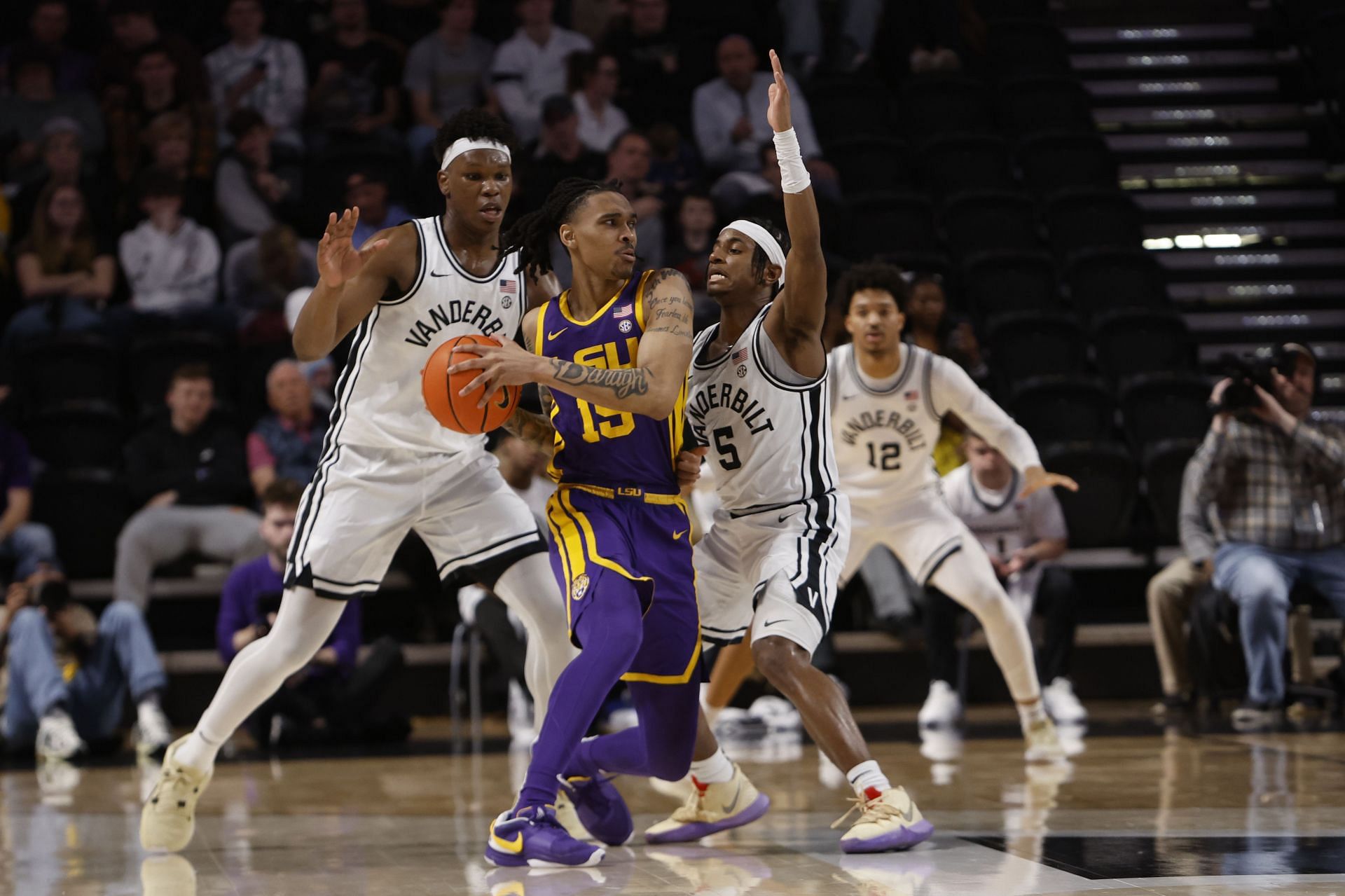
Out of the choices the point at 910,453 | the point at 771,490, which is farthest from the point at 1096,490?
the point at 771,490

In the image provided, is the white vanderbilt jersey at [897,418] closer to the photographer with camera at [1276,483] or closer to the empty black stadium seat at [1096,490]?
the photographer with camera at [1276,483]

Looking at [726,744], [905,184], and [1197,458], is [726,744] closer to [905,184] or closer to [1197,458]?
[1197,458]

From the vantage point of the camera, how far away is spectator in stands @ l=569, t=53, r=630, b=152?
34.7ft

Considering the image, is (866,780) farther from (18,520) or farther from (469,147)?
(18,520)

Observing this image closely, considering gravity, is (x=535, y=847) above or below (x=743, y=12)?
below

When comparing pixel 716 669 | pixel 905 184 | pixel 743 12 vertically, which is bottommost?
pixel 716 669

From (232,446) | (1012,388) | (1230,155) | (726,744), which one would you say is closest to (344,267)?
(726,744)

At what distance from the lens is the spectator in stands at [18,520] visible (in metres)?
7.98

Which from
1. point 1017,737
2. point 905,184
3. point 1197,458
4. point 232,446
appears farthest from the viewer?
point 905,184

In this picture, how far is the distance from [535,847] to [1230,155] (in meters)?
9.74

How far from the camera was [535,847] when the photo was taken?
3.86 meters

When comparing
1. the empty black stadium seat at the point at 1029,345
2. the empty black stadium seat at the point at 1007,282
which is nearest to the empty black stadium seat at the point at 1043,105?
the empty black stadium seat at the point at 1007,282

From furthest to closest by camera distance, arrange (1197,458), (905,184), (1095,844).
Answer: (905,184)
(1197,458)
(1095,844)

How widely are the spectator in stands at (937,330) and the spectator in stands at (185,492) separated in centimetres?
355
